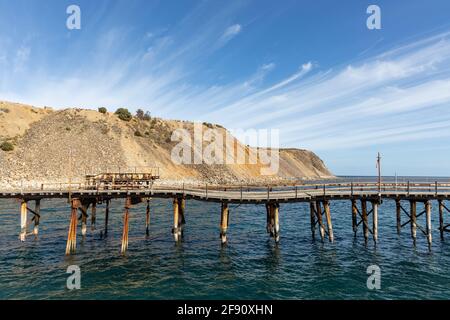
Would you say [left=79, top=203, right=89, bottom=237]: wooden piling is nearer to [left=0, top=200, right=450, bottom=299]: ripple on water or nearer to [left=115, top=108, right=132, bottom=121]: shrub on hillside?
[left=0, top=200, right=450, bottom=299]: ripple on water

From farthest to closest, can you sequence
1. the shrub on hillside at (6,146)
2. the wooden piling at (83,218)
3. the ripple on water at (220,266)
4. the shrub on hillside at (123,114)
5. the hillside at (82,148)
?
the shrub on hillside at (123,114)
the shrub on hillside at (6,146)
the hillside at (82,148)
the wooden piling at (83,218)
the ripple on water at (220,266)

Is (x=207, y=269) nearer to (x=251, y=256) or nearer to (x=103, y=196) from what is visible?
(x=251, y=256)

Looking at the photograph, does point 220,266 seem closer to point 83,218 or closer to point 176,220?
point 176,220

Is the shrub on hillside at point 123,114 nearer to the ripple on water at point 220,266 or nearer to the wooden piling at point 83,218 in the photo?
the ripple on water at point 220,266

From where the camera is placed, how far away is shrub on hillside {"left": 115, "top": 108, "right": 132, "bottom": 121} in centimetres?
10344

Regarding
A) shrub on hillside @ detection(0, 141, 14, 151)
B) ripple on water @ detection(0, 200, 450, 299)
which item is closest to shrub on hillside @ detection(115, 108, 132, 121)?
shrub on hillside @ detection(0, 141, 14, 151)

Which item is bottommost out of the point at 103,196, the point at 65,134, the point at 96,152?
the point at 103,196

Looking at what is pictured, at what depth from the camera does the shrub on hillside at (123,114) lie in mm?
103438

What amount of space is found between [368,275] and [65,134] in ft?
287

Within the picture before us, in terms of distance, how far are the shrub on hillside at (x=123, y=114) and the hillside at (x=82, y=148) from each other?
5.45 feet

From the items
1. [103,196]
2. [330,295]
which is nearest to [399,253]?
[330,295]

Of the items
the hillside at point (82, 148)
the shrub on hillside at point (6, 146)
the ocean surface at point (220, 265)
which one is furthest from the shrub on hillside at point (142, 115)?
the ocean surface at point (220, 265)

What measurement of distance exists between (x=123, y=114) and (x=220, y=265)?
Result: 303 ft

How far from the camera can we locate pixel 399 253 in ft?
84.0
